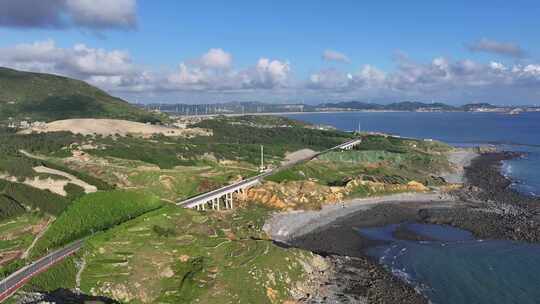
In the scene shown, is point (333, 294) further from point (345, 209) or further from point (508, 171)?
point (508, 171)

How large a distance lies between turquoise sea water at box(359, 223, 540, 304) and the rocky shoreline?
2942 mm

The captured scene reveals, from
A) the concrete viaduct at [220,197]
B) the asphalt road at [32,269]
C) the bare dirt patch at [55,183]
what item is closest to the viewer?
the asphalt road at [32,269]

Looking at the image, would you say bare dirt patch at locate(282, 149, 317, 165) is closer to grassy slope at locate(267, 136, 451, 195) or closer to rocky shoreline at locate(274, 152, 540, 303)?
grassy slope at locate(267, 136, 451, 195)

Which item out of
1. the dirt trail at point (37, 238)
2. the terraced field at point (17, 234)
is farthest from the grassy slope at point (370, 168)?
the terraced field at point (17, 234)

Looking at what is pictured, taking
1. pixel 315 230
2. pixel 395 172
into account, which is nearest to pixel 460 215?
pixel 315 230

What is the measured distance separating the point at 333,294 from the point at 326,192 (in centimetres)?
5722

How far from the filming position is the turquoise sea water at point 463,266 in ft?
218

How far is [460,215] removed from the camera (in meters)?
108

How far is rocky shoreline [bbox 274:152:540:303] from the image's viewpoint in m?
66.8

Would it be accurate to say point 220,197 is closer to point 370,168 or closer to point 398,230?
point 398,230

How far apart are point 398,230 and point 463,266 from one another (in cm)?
2306

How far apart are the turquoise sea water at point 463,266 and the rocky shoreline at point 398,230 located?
2.94m

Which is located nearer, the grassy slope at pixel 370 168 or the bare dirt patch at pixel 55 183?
the bare dirt patch at pixel 55 183

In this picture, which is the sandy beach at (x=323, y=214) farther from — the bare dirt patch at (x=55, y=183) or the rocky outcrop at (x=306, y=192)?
the bare dirt patch at (x=55, y=183)
